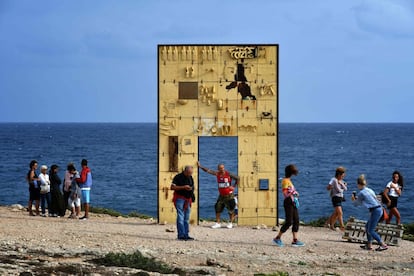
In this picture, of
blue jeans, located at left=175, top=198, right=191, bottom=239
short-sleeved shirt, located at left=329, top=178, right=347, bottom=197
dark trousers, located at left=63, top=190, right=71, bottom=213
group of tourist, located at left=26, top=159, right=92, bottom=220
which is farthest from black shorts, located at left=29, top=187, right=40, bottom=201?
short-sleeved shirt, located at left=329, top=178, right=347, bottom=197

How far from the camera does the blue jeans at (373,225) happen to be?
19734mm

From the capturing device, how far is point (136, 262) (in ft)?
54.6

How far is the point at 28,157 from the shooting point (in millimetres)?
94125

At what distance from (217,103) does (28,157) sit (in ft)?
239

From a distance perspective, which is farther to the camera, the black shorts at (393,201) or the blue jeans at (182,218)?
the black shorts at (393,201)

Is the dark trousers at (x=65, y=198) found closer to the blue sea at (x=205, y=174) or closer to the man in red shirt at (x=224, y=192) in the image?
the man in red shirt at (x=224, y=192)

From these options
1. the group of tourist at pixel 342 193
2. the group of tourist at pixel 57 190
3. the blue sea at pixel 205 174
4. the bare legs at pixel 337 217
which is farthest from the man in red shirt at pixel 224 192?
the blue sea at pixel 205 174

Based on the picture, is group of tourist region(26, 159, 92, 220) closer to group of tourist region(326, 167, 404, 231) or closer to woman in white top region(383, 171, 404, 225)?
group of tourist region(326, 167, 404, 231)

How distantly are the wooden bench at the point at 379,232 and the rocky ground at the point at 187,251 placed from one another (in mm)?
268

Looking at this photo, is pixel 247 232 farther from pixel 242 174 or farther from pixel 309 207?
pixel 309 207

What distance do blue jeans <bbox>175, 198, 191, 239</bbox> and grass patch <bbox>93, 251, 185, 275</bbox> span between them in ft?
10.6

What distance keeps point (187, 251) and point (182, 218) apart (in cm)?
179

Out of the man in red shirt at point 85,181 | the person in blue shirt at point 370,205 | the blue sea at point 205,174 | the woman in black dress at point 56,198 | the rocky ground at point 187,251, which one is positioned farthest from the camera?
the blue sea at point 205,174

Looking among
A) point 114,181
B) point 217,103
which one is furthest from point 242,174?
point 114,181
